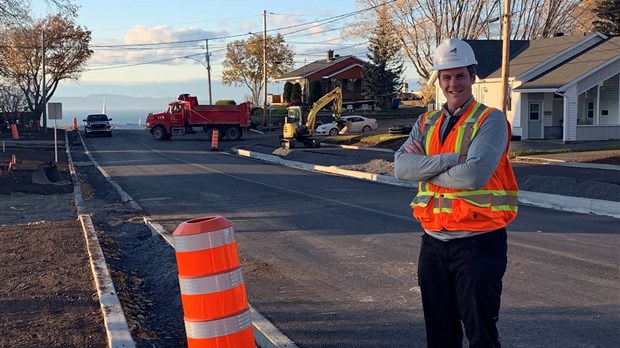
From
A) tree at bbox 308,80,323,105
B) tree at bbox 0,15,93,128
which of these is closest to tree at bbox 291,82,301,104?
tree at bbox 308,80,323,105

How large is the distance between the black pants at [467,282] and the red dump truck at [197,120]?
152 ft

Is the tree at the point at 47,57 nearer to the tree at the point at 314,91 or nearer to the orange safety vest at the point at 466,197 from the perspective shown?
the tree at the point at 314,91

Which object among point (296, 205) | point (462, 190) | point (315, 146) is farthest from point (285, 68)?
point (462, 190)

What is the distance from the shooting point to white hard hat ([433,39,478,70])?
3.80 meters

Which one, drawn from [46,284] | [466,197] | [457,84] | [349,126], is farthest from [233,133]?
[466,197]

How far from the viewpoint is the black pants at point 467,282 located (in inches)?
144

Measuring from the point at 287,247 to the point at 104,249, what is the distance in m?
2.66

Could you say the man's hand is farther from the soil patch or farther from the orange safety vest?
the soil patch

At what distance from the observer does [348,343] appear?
586cm

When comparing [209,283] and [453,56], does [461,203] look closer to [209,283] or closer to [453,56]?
[453,56]

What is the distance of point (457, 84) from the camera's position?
3826 mm

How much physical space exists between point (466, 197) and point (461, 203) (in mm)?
41

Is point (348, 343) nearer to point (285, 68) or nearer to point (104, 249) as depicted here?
point (104, 249)

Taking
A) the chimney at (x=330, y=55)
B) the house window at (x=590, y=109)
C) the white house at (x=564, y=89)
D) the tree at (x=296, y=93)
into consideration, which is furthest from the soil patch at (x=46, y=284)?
the chimney at (x=330, y=55)
